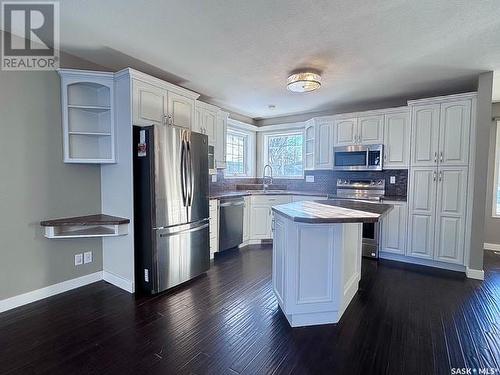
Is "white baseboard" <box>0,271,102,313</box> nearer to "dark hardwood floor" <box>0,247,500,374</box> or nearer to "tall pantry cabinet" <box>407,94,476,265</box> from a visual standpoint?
"dark hardwood floor" <box>0,247,500,374</box>

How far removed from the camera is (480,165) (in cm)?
320

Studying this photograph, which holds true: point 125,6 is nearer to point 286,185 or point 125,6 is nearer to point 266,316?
point 266,316

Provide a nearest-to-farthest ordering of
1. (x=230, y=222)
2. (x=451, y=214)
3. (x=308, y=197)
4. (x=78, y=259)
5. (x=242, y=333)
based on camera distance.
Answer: (x=242, y=333), (x=78, y=259), (x=451, y=214), (x=230, y=222), (x=308, y=197)

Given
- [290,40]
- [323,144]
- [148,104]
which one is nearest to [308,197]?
[323,144]

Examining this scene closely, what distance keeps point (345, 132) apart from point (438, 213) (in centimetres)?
184

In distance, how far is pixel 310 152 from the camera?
5.02 meters

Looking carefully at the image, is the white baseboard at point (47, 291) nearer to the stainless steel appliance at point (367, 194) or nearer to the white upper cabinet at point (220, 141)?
the white upper cabinet at point (220, 141)

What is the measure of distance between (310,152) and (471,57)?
265 centimetres

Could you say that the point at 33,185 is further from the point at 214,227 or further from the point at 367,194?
the point at 367,194

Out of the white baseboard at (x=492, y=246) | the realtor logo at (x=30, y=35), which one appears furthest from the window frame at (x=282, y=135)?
the realtor logo at (x=30, y=35)

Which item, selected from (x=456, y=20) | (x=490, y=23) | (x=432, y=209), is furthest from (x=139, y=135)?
(x=432, y=209)

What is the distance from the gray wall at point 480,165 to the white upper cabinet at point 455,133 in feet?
0.50

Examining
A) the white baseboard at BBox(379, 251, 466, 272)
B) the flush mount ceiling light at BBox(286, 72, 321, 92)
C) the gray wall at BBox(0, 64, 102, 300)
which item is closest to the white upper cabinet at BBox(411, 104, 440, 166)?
the white baseboard at BBox(379, 251, 466, 272)

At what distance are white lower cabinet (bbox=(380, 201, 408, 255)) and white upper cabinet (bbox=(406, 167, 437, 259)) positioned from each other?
77 millimetres
